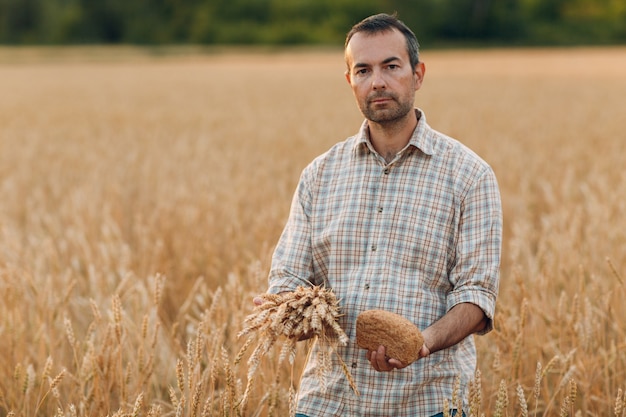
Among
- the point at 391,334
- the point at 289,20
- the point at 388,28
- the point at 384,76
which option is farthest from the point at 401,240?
the point at 289,20

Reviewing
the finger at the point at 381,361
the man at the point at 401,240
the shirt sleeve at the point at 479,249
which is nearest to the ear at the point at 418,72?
the man at the point at 401,240

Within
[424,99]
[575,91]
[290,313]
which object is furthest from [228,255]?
[575,91]

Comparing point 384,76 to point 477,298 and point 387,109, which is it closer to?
point 387,109

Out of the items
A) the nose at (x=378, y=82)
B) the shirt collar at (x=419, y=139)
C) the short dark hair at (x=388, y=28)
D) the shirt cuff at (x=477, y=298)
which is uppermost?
the short dark hair at (x=388, y=28)

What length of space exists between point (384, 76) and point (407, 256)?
45 cm

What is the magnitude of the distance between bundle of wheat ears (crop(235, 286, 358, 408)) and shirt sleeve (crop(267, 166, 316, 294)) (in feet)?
0.52

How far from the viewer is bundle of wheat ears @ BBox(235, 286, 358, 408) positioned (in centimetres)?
188

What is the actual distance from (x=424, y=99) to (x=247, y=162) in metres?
8.48

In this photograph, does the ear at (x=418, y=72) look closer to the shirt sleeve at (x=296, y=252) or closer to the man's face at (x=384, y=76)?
the man's face at (x=384, y=76)

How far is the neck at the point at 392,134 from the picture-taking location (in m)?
2.12

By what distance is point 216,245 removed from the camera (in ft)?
15.2

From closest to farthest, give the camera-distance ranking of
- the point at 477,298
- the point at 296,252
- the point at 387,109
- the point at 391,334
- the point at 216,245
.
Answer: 1. the point at 391,334
2. the point at 477,298
3. the point at 387,109
4. the point at 296,252
5. the point at 216,245

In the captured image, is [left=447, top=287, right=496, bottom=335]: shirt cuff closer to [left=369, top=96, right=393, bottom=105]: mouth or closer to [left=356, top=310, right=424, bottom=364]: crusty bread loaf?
[left=356, top=310, right=424, bottom=364]: crusty bread loaf

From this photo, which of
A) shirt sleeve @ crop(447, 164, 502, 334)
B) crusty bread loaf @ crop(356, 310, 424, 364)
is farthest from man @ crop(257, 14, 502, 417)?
crusty bread loaf @ crop(356, 310, 424, 364)
